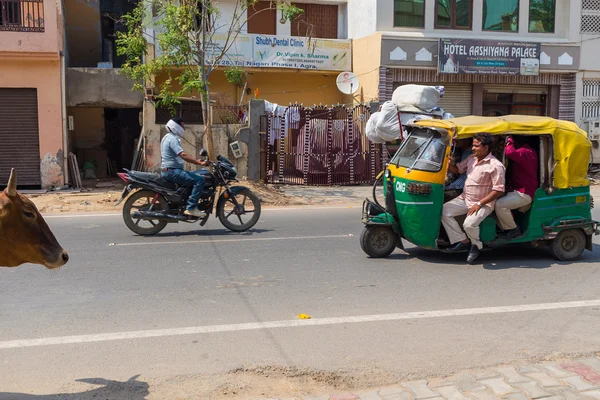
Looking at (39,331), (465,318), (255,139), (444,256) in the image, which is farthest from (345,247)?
(255,139)

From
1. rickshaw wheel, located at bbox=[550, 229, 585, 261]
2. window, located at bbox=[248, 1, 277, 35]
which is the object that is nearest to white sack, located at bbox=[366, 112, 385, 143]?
rickshaw wheel, located at bbox=[550, 229, 585, 261]

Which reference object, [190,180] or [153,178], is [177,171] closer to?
[190,180]

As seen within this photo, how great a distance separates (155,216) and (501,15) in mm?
15995

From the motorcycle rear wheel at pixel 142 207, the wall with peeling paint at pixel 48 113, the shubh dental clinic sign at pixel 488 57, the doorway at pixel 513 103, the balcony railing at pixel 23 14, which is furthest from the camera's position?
the doorway at pixel 513 103

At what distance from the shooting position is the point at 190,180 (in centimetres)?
971

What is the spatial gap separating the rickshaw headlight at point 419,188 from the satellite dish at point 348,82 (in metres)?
12.3

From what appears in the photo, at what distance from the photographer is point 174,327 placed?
5.29m

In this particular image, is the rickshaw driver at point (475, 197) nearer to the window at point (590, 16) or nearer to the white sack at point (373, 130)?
the white sack at point (373, 130)

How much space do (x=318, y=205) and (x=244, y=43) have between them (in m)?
8.04

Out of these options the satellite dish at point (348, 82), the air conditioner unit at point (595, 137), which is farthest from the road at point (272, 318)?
the air conditioner unit at point (595, 137)

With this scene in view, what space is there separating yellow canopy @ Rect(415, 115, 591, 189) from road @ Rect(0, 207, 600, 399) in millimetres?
1155

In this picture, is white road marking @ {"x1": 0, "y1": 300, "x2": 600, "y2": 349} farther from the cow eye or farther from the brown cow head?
the cow eye

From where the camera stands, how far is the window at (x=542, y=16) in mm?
21172

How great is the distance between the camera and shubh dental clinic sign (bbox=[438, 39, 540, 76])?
64.9 ft
